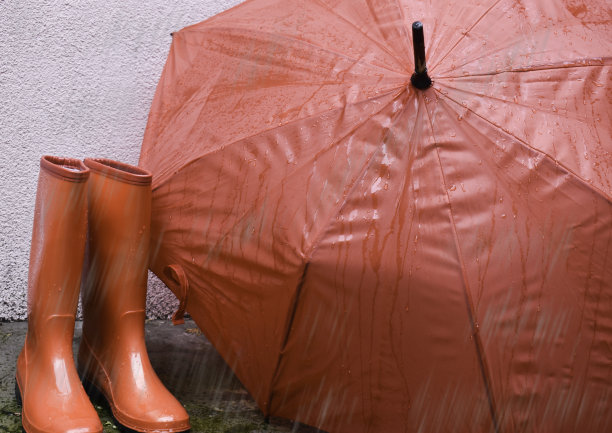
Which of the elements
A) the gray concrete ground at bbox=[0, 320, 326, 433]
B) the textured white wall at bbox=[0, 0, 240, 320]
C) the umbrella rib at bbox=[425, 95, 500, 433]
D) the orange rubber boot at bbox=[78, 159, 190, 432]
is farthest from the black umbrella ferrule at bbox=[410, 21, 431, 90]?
the textured white wall at bbox=[0, 0, 240, 320]

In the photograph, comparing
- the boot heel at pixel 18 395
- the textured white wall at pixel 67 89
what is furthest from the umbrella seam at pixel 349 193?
the textured white wall at pixel 67 89

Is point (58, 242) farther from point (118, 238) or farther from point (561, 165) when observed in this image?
point (561, 165)

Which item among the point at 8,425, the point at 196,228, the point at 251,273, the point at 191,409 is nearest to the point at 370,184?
the point at 251,273

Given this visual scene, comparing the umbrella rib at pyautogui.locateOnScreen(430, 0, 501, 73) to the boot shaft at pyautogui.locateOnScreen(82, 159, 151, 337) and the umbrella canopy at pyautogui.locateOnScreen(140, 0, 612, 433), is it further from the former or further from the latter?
the boot shaft at pyautogui.locateOnScreen(82, 159, 151, 337)

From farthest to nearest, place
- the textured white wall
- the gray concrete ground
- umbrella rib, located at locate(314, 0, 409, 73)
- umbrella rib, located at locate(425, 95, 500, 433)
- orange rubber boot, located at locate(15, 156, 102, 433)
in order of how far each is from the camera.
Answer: the textured white wall, the gray concrete ground, umbrella rib, located at locate(314, 0, 409, 73), orange rubber boot, located at locate(15, 156, 102, 433), umbrella rib, located at locate(425, 95, 500, 433)

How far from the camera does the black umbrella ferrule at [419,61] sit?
1.57 m

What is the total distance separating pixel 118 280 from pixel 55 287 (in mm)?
185

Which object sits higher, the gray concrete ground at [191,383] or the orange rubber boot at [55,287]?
the orange rubber boot at [55,287]

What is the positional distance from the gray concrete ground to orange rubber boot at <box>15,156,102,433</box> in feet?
0.54

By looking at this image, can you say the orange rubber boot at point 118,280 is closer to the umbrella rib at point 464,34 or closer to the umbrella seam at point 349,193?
the umbrella seam at point 349,193

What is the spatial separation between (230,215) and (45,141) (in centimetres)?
101

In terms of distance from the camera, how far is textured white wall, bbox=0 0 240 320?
2387 millimetres

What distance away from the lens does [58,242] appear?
1.70 metres

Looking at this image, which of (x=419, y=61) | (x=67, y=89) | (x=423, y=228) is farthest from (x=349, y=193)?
(x=67, y=89)
